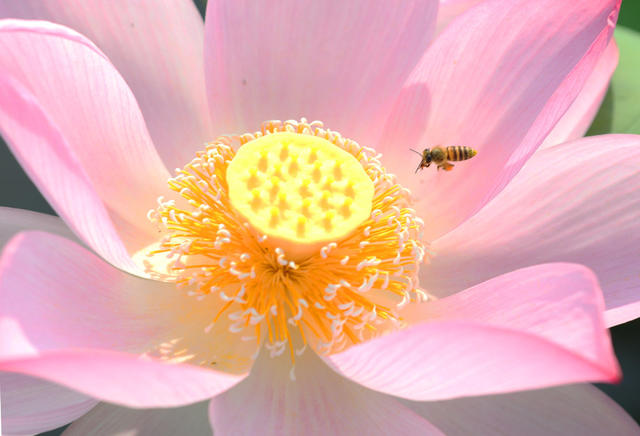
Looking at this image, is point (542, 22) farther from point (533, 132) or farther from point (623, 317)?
point (623, 317)

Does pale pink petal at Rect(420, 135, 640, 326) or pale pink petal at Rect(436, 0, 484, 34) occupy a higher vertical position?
pale pink petal at Rect(436, 0, 484, 34)

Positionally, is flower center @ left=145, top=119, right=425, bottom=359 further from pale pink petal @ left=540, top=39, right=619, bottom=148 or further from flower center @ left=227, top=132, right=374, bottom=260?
pale pink petal @ left=540, top=39, right=619, bottom=148

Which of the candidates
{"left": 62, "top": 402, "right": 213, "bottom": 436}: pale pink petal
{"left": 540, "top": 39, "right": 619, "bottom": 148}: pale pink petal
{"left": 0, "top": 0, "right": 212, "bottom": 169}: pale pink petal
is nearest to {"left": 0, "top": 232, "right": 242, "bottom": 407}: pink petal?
{"left": 62, "top": 402, "right": 213, "bottom": 436}: pale pink petal

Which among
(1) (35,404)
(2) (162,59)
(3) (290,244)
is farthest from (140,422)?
(2) (162,59)

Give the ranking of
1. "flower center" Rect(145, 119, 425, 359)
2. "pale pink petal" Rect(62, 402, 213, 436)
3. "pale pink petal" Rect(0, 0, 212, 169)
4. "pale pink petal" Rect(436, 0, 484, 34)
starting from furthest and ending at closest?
"pale pink petal" Rect(436, 0, 484, 34) < "pale pink petal" Rect(0, 0, 212, 169) < "flower center" Rect(145, 119, 425, 359) < "pale pink petal" Rect(62, 402, 213, 436)

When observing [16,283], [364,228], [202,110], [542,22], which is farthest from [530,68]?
[16,283]

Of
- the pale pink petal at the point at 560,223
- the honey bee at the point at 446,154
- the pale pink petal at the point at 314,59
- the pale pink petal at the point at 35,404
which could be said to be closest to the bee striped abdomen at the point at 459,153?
the honey bee at the point at 446,154

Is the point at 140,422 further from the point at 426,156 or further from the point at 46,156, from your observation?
the point at 426,156
